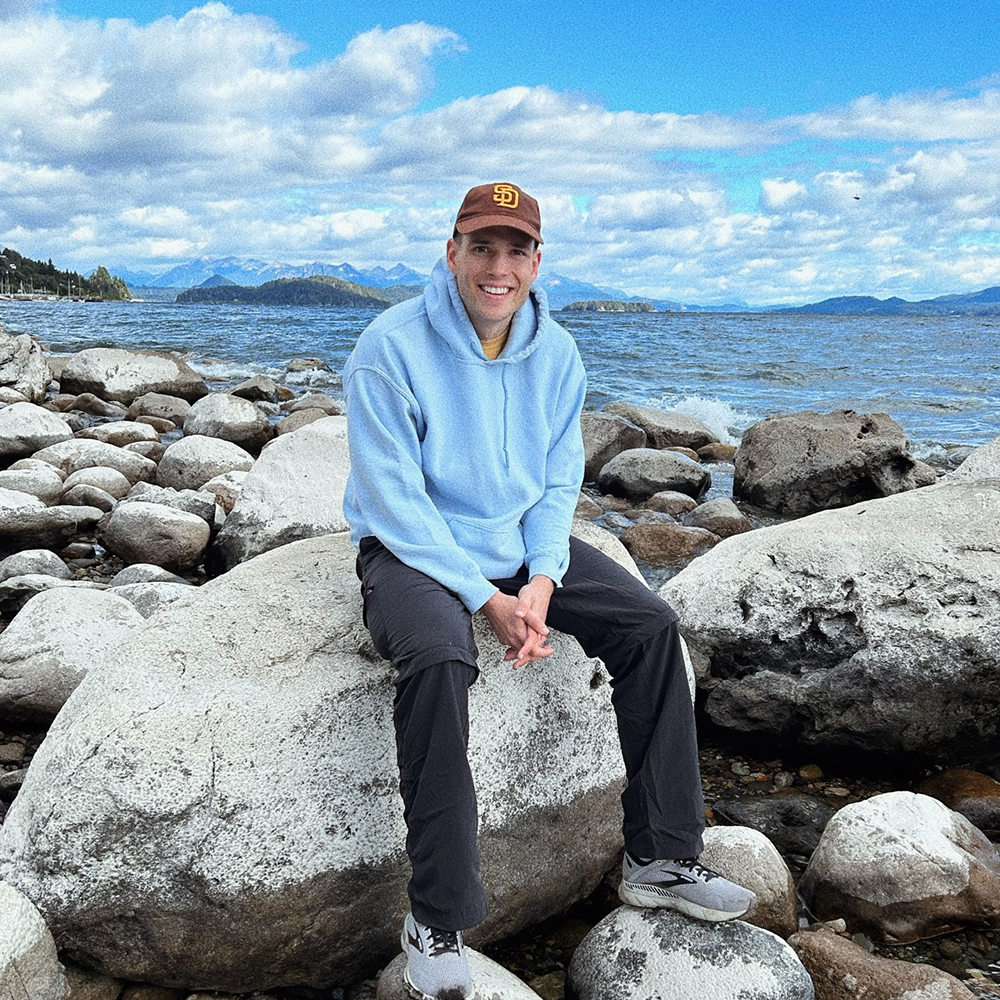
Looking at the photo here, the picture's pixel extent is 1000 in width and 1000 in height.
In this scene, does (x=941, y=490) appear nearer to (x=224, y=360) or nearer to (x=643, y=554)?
(x=643, y=554)

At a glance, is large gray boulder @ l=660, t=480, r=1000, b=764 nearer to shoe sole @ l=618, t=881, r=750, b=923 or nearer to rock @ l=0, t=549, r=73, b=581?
shoe sole @ l=618, t=881, r=750, b=923

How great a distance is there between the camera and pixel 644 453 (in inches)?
547

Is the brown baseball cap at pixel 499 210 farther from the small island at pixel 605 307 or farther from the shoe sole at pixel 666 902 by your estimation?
the small island at pixel 605 307

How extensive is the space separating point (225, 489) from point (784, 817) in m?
7.22

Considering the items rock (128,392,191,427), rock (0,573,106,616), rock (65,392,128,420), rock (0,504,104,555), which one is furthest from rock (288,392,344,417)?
rock (0,573,106,616)

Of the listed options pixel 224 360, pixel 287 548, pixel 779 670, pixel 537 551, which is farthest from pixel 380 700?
pixel 224 360

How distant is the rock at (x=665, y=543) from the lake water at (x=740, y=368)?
27.3 feet

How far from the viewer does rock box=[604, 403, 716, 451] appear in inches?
668

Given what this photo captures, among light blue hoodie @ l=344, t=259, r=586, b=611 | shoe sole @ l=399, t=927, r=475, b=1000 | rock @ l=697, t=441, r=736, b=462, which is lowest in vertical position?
shoe sole @ l=399, t=927, r=475, b=1000

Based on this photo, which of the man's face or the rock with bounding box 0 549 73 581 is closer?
the man's face

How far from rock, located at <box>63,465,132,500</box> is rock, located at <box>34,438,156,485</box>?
563 mm

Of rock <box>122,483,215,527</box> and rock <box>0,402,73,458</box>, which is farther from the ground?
rock <box>0,402,73,458</box>

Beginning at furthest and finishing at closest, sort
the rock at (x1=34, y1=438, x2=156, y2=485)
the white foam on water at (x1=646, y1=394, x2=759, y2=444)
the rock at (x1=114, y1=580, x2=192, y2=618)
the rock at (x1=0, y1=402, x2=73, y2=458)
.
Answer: the white foam on water at (x1=646, y1=394, x2=759, y2=444) < the rock at (x1=0, y1=402, x2=73, y2=458) < the rock at (x1=34, y1=438, x2=156, y2=485) < the rock at (x1=114, y1=580, x2=192, y2=618)

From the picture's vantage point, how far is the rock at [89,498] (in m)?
10.5
